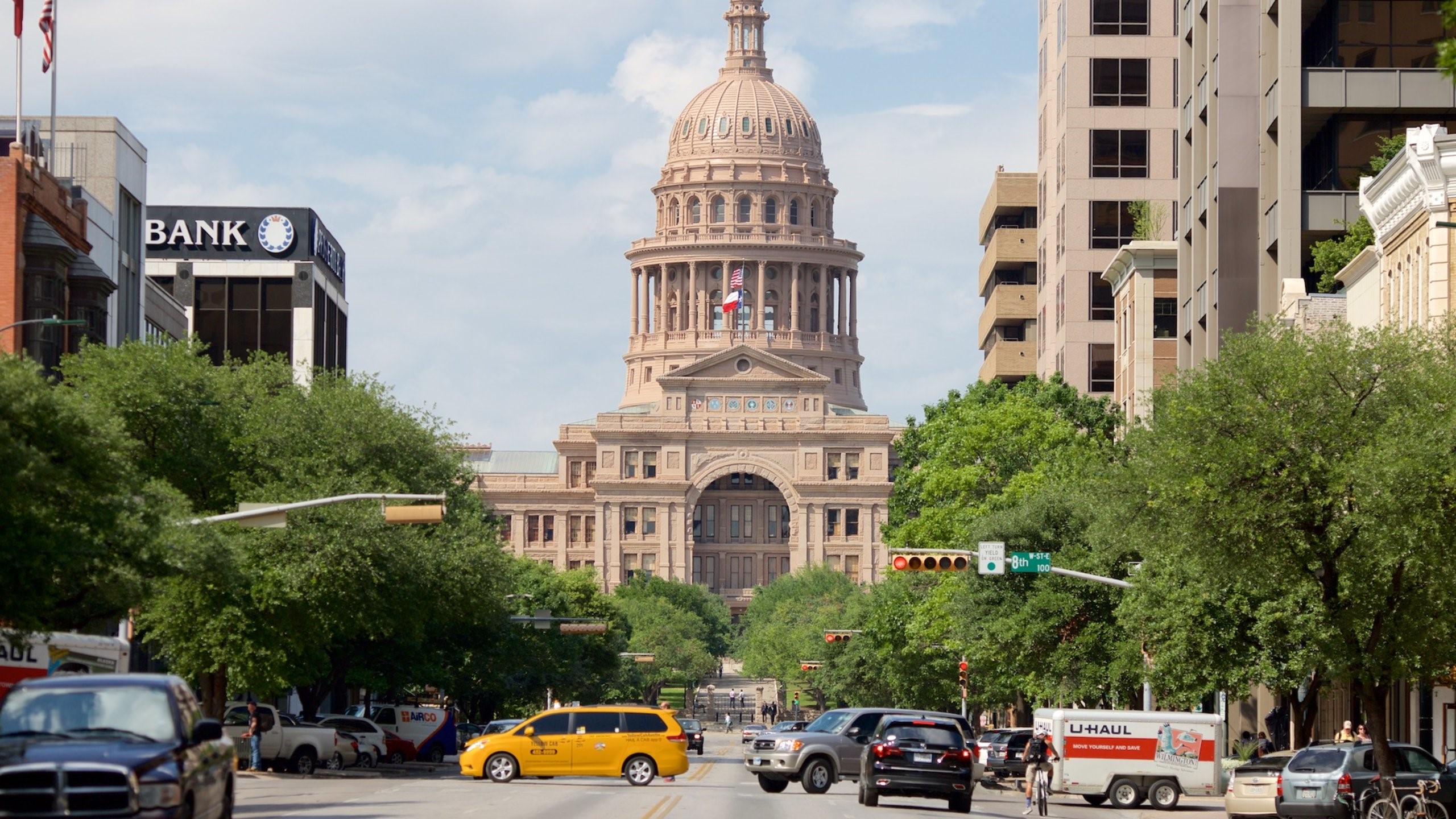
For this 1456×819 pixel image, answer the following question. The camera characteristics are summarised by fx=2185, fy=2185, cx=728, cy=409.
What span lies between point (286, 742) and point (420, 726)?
15844mm

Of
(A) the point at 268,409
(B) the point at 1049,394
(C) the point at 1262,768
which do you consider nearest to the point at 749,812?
(C) the point at 1262,768

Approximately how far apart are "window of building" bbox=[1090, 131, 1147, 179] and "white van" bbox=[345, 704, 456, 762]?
4485 centimetres

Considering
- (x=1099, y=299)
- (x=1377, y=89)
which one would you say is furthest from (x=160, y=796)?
(x=1099, y=299)

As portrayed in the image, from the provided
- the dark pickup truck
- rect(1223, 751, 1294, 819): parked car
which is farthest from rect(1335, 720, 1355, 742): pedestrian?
the dark pickup truck

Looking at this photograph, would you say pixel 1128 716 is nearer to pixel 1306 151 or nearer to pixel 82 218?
pixel 1306 151

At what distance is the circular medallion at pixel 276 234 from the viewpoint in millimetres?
108062

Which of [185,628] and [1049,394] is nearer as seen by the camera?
[185,628]

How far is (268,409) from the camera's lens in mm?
59250

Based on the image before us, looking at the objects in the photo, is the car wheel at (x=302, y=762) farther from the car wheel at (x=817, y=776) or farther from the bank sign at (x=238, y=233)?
the bank sign at (x=238, y=233)

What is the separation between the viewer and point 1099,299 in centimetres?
10062

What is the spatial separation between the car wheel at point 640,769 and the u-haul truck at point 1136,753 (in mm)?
8759

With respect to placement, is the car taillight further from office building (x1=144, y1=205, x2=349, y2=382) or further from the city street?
office building (x1=144, y1=205, x2=349, y2=382)

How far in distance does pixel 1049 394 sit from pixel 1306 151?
22687 mm

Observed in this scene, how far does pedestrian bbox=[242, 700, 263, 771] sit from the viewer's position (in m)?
53.2
